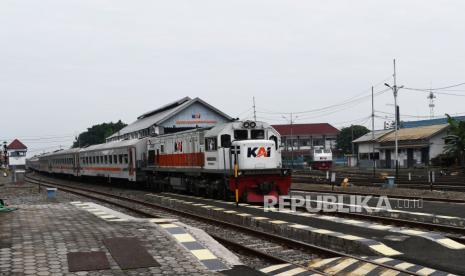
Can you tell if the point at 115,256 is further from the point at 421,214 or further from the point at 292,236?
the point at 421,214

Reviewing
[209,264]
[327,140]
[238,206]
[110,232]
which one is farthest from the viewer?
[327,140]

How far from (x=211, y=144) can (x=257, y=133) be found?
2069 mm

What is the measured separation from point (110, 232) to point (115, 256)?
8.69ft

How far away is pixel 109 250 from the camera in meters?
9.52

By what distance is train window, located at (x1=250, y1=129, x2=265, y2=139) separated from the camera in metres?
22.4

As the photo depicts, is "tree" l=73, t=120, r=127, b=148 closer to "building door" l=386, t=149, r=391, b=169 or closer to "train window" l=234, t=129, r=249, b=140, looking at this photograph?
"building door" l=386, t=149, r=391, b=169

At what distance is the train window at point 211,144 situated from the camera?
72.6ft

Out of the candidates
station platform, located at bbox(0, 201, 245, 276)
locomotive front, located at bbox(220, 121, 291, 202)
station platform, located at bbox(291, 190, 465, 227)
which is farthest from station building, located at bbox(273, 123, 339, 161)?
station platform, located at bbox(0, 201, 245, 276)

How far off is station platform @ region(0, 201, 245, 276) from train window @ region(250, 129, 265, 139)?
962 cm

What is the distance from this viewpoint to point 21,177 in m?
46.4

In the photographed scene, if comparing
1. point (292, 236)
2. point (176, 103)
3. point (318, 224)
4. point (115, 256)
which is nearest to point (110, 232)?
point (115, 256)

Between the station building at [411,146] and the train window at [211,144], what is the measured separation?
3487 centimetres

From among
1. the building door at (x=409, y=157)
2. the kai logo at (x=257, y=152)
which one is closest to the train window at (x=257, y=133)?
the kai logo at (x=257, y=152)

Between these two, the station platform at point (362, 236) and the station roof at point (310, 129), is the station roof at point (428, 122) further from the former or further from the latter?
the station platform at point (362, 236)
